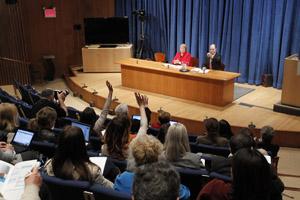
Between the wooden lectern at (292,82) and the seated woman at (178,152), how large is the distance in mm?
3698

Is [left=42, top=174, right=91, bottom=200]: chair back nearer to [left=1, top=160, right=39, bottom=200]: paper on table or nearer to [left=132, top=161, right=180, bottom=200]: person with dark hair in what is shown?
[left=1, top=160, right=39, bottom=200]: paper on table

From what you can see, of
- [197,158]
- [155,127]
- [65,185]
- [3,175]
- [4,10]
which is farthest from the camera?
[4,10]

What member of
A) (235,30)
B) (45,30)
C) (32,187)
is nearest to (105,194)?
(32,187)

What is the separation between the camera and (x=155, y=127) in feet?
16.6

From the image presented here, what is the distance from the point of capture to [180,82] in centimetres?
732

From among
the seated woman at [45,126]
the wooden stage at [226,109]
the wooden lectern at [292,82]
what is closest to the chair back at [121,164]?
the seated woman at [45,126]

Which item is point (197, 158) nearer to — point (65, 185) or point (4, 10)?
point (65, 185)

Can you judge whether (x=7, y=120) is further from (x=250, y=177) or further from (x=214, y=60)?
(x=214, y=60)

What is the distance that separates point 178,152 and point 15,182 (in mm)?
1295

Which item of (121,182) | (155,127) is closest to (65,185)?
(121,182)

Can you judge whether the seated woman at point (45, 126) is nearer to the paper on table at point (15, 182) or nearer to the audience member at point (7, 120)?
the audience member at point (7, 120)

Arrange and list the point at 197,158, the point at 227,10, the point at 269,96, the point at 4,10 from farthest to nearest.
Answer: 1. the point at 4,10
2. the point at 227,10
3. the point at 269,96
4. the point at 197,158

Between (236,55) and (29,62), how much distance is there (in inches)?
202

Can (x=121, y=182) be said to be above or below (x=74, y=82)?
above
